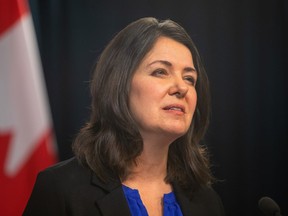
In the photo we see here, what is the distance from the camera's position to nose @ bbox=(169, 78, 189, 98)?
1.46 m

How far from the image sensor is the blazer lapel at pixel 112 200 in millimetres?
1373

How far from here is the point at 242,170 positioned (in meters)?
2.64

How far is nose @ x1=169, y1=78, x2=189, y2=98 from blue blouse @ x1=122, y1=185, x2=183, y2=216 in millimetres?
389

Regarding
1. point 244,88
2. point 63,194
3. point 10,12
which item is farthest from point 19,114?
point 244,88

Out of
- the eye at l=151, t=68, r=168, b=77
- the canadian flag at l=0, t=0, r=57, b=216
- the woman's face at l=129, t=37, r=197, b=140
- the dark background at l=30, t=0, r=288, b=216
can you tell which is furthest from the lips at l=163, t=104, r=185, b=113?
the dark background at l=30, t=0, r=288, b=216

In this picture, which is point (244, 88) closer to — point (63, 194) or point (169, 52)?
point (169, 52)

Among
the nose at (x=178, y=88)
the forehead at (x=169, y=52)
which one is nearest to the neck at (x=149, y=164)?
the nose at (x=178, y=88)

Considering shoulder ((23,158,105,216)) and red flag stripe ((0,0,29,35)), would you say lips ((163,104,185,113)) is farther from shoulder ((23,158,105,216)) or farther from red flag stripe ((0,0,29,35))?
red flag stripe ((0,0,29,35))

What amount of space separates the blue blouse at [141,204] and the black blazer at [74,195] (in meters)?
0.05

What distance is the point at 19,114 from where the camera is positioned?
1.81 m

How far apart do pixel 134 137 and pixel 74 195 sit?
0.30 meters

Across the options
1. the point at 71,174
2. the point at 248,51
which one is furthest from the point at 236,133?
the point at 71,174

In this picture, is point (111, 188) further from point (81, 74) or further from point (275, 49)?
point (275, 49)

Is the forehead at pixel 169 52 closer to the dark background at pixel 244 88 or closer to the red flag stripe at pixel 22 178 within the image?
the red flag stripe at pixel 22 178
